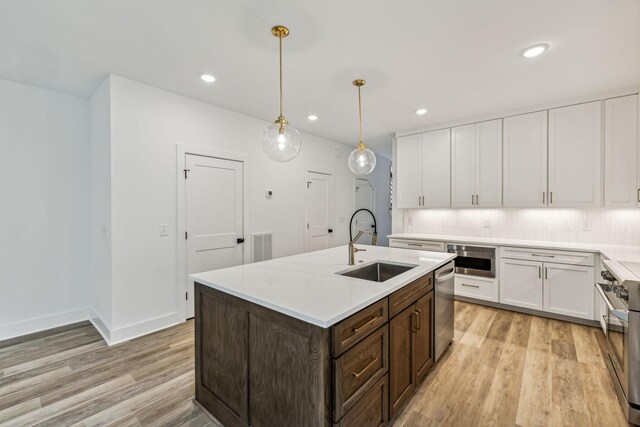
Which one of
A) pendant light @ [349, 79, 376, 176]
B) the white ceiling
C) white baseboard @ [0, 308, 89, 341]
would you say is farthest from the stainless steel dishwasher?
white baseboard @ [0, 308, 89, 341]

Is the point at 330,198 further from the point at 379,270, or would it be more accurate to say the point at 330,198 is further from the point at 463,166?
the point at 379,270

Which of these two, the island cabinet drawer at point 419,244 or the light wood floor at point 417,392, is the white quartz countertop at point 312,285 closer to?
the light wood floor at point 417,392

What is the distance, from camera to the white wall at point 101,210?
A: 2906 mm

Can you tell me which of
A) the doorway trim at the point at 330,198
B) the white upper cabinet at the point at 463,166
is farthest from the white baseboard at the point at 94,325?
the white upper cabinet at the point at 463,166

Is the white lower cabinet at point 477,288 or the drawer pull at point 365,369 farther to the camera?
the white lower cabinet at point 477,288

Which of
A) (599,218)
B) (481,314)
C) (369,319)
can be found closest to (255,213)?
(369,319)

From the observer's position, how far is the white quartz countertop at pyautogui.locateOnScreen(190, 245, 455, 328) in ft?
4.45

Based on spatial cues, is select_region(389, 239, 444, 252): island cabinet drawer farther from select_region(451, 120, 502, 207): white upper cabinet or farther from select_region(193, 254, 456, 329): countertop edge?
select_region(193, 254, 456, 329): countertop edge

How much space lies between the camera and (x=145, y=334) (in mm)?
3045

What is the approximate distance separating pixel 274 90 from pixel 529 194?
3521mm

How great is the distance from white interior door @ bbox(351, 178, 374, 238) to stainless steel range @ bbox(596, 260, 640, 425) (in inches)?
171

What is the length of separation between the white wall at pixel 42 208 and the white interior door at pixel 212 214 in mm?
1286

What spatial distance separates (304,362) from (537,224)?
411 centimetres

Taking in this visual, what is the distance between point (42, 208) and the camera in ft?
10.4
